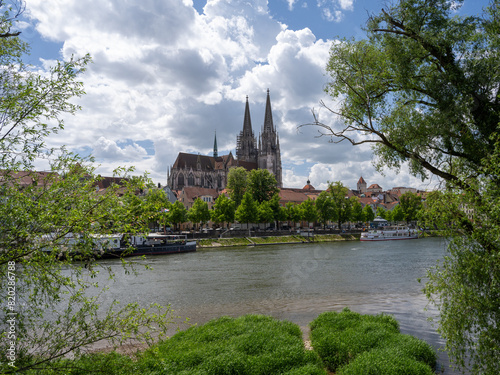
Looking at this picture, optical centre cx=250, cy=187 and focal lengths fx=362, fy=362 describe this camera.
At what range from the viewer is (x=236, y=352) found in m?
10.4

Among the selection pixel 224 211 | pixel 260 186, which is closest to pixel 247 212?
pixel 224 211

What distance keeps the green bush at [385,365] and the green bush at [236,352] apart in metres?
0.89

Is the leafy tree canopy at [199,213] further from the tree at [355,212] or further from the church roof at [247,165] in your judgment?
the church roof at [247,165]

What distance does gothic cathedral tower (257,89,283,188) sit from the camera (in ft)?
471

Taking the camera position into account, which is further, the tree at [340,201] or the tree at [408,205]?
the tree at [408,205]

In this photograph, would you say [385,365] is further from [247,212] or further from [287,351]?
[247,212]

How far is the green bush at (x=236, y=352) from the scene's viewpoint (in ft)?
31.3

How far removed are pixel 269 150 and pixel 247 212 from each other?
70.2 metres

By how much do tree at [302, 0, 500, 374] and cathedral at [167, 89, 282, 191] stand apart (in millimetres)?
118903

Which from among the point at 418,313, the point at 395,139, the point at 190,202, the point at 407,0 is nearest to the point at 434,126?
the point at 395,139

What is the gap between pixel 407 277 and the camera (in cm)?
2942

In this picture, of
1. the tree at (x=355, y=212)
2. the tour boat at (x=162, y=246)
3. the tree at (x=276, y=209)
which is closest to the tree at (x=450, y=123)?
the tour boat at (x=162, y=246)

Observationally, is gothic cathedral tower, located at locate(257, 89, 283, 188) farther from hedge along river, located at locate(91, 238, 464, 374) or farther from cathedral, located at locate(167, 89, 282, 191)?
hedge along river, located at locate(91, 238, 464, 374)

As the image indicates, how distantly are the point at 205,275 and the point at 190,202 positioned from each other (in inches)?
2840
